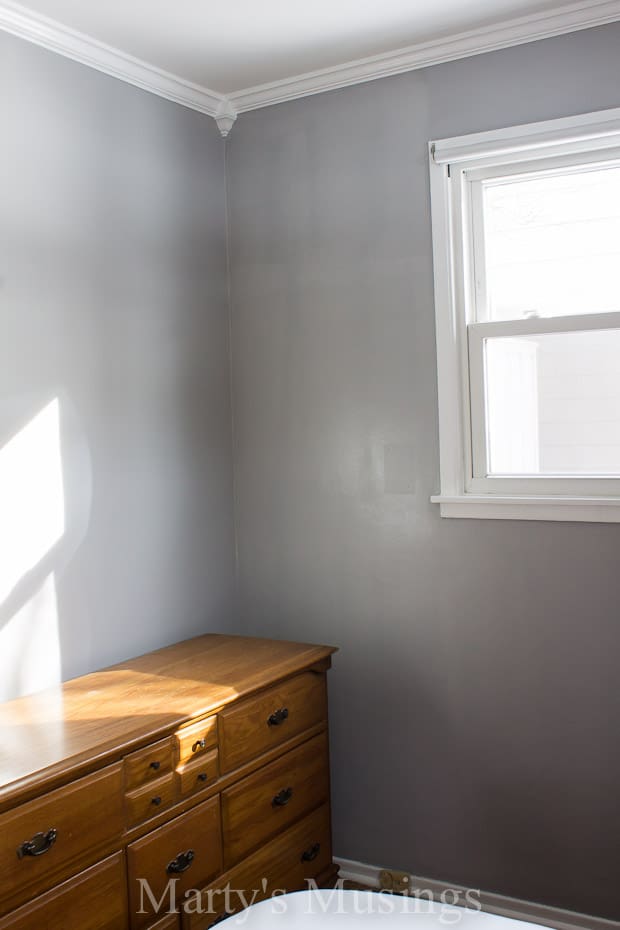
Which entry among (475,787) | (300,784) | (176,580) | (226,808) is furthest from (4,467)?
(475,787)

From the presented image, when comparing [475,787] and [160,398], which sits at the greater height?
[160,398]

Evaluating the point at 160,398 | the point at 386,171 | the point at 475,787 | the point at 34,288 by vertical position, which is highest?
the point at 386,171

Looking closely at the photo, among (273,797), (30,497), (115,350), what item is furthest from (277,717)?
(115,350)

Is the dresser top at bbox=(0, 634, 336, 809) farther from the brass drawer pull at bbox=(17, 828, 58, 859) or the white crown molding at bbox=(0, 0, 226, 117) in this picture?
the white crown molding at bbox=(0, 0, 226, 117)

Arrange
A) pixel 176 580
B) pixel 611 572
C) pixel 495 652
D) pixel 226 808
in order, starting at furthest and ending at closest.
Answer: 1. pixel 176 580
2. pixel 495 652
3. pixel 611 572
4. pixel 226 808

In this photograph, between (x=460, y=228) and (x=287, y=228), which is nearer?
(x=460, y=228)

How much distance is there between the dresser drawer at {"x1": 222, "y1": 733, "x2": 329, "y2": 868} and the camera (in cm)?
239

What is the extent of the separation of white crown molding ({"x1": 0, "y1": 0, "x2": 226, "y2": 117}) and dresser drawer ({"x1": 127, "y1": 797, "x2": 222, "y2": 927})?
2133 millimetres

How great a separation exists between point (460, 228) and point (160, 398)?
110cm

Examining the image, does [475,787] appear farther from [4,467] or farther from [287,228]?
[287,228]

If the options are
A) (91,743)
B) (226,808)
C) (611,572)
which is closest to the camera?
(91,743)

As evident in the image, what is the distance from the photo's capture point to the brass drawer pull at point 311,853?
8.84ft

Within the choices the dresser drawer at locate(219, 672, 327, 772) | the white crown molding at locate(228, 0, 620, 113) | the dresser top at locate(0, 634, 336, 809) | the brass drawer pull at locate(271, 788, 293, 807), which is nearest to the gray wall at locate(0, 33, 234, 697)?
the dresser top at locate(0, 634, 336, 809)

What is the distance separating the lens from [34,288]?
2.51 m
